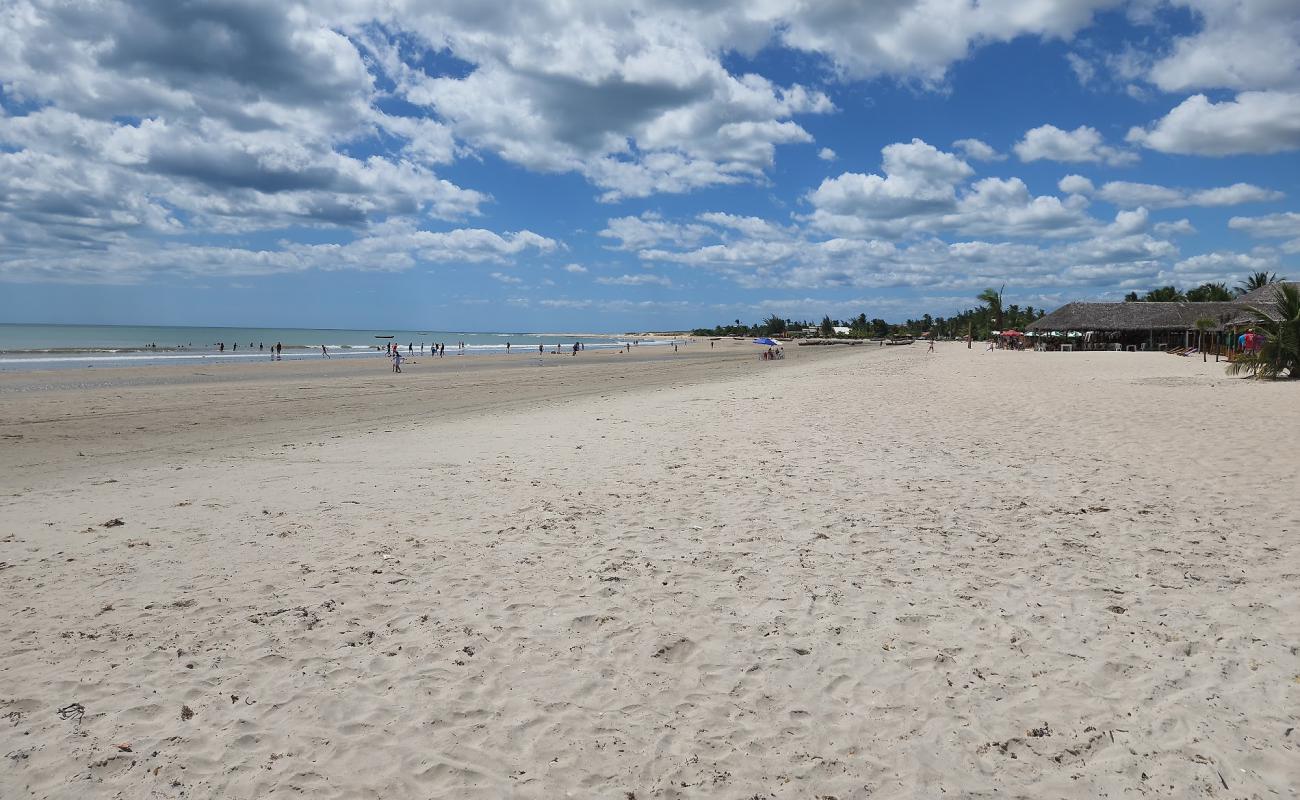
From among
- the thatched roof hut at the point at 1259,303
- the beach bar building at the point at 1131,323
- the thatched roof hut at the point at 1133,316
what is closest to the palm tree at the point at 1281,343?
the thatched roof hut at the point at 1259,303

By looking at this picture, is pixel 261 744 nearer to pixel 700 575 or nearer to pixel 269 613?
pixel 269 613

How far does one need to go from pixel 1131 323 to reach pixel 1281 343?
1628 inches

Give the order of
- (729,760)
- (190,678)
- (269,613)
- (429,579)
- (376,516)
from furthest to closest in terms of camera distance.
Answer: (376,516)
(429,579)
(269,613)
(190,678)
(729,760)

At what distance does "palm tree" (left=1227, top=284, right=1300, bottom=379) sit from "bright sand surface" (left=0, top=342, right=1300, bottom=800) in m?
13.7

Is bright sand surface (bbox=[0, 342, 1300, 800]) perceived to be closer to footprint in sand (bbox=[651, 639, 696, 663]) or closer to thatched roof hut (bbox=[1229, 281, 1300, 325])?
footprint in sand (bbox=[651, 639, 696, 663])

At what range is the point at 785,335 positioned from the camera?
14662 centimetres

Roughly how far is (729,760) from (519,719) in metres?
1.09

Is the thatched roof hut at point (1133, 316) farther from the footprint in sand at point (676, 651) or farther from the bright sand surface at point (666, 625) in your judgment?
the footprint in sand at point (676, 651)

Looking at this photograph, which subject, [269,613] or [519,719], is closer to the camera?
[519,719]

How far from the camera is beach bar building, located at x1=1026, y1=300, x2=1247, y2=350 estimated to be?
5378 cm

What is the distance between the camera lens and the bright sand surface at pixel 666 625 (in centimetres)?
316

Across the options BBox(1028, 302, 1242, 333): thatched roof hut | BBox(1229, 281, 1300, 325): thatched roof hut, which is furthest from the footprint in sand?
BBox(1028, 302, 1242, 333): thatched roof hut

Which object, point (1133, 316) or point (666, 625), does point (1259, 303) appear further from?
point (666, 625)

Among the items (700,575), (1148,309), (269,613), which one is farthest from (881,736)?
(1148,309)
